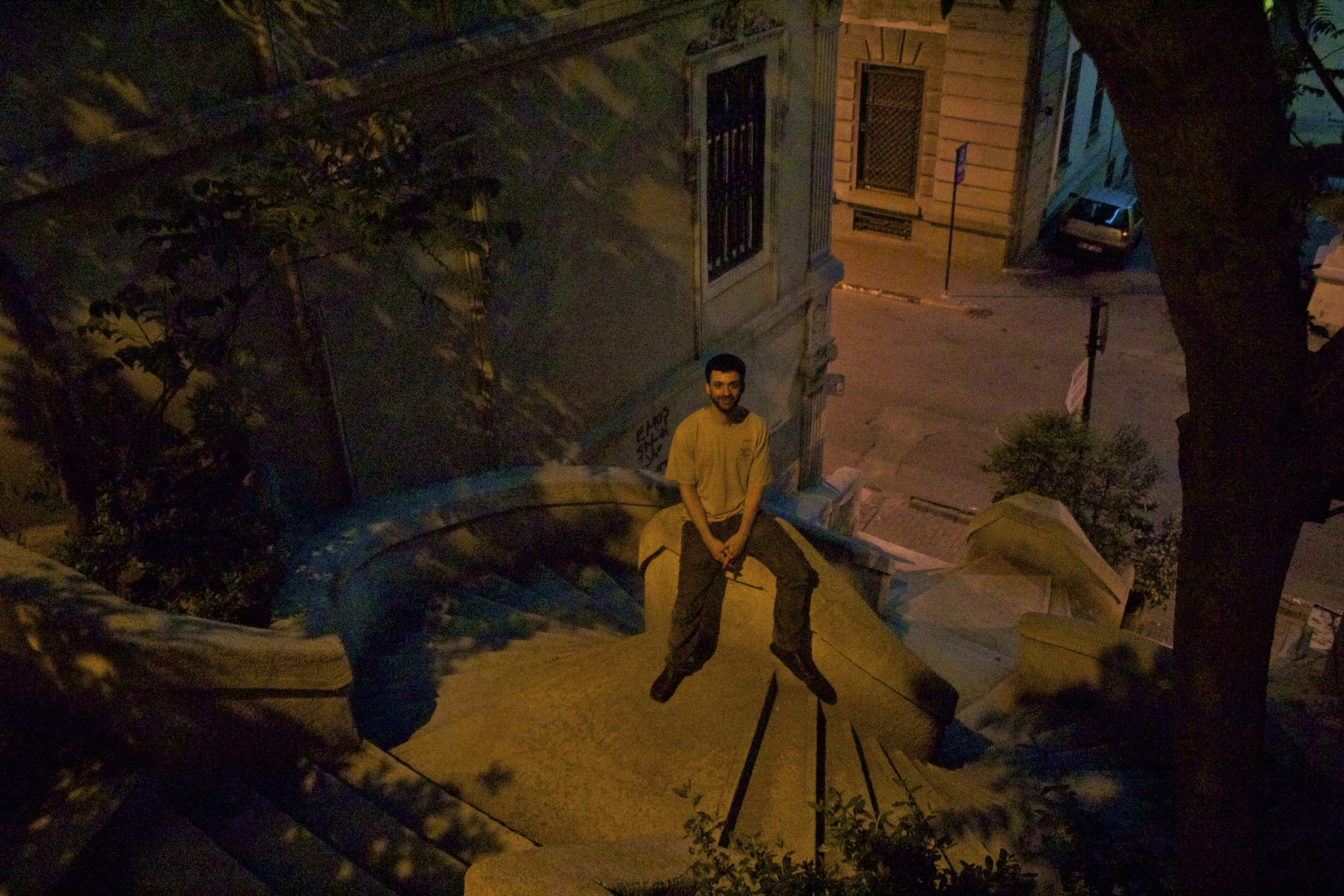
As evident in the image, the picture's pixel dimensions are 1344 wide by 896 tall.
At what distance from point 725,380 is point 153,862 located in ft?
10.8

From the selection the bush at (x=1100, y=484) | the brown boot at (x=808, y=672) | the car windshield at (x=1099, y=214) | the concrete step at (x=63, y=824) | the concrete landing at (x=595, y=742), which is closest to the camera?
the concrete step at (x=63, y=824)

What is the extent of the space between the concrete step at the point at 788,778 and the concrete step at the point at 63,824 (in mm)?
2661

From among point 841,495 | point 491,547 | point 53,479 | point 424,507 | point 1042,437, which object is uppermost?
point 53,479

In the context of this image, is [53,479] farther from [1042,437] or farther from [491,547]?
[1042,437]

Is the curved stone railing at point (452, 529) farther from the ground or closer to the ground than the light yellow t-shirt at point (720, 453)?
closer to the ground

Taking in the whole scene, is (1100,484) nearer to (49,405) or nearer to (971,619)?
(971,619)

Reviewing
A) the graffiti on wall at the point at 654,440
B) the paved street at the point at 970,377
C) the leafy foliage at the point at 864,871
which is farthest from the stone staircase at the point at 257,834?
the paved street at the point at 970,377

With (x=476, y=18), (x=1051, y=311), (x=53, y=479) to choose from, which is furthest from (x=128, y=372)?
(x=1051, y=311)

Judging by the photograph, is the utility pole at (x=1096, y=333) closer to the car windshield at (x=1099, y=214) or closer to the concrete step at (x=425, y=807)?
the car windshield at (x=1099, y=214)

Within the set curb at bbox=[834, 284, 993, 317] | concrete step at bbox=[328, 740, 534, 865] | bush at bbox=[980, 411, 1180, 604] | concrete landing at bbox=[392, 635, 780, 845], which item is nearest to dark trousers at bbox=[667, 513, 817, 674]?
concrete landing at bbox=[392, 635, 780, 845]

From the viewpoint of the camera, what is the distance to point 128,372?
20.9 ft

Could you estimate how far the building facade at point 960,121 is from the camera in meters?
19.8

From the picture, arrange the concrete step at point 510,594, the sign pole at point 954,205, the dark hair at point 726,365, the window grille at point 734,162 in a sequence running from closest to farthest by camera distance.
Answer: the dark hair at point 726,365
the concrete step at point 510,594
the window grille at point 734,162
the sign pole at point 954,205

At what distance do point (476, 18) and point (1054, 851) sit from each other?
663 centimetres
